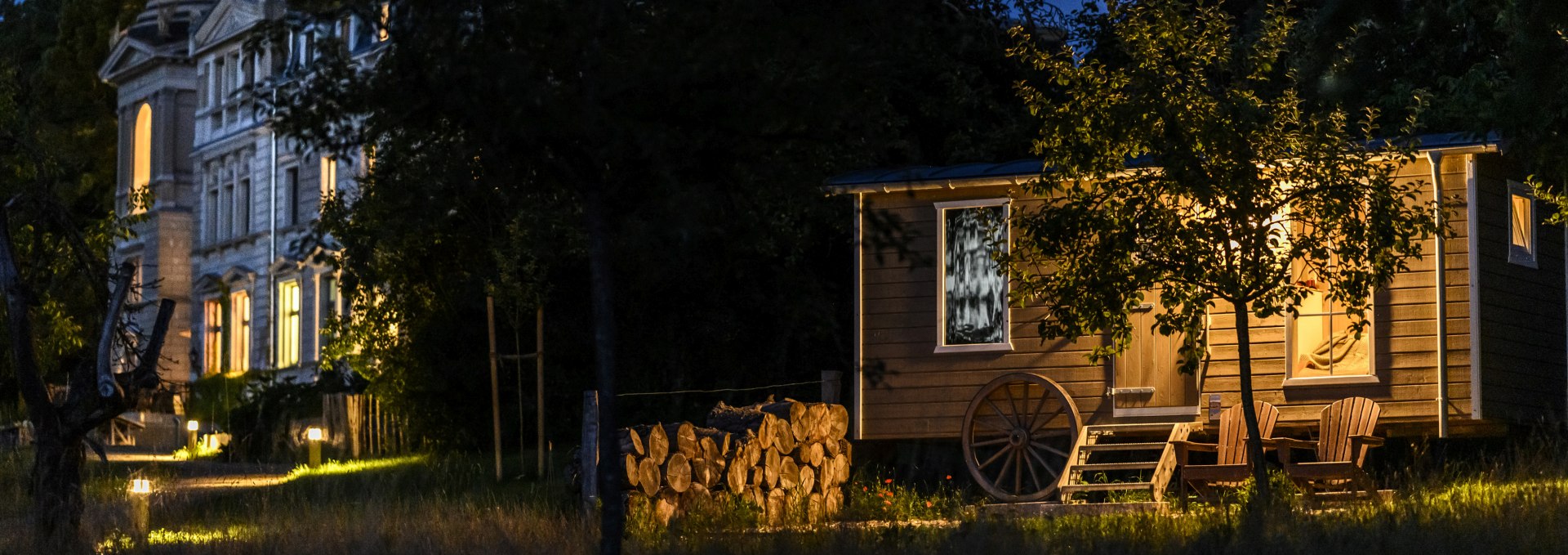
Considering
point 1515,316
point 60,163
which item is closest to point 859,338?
point 1515,316

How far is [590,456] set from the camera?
773 inches

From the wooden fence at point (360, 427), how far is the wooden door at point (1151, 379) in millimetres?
14067

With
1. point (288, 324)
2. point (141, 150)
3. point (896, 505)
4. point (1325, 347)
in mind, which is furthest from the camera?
point (141, 150)

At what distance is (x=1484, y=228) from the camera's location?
20.7 meters

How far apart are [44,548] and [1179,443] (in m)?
10.3

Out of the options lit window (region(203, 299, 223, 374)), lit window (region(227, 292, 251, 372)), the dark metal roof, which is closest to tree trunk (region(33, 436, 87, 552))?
the dark metal roof

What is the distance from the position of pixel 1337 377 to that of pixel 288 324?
1058 inches

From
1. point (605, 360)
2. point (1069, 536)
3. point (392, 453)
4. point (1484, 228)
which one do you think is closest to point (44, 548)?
point (605, 360)

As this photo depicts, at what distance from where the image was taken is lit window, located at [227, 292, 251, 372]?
44.9 meters

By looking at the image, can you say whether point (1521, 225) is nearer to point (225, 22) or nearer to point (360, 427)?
point (360, 427)

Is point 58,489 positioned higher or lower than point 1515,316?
lower

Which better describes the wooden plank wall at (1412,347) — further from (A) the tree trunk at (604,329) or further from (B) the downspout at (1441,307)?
(A) the tree trunk at (604,329)

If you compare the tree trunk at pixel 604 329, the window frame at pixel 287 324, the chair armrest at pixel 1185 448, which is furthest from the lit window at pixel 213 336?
the tree trunk at pixel 604 329

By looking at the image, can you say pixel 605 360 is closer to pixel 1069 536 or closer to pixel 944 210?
pixel 1069 536
